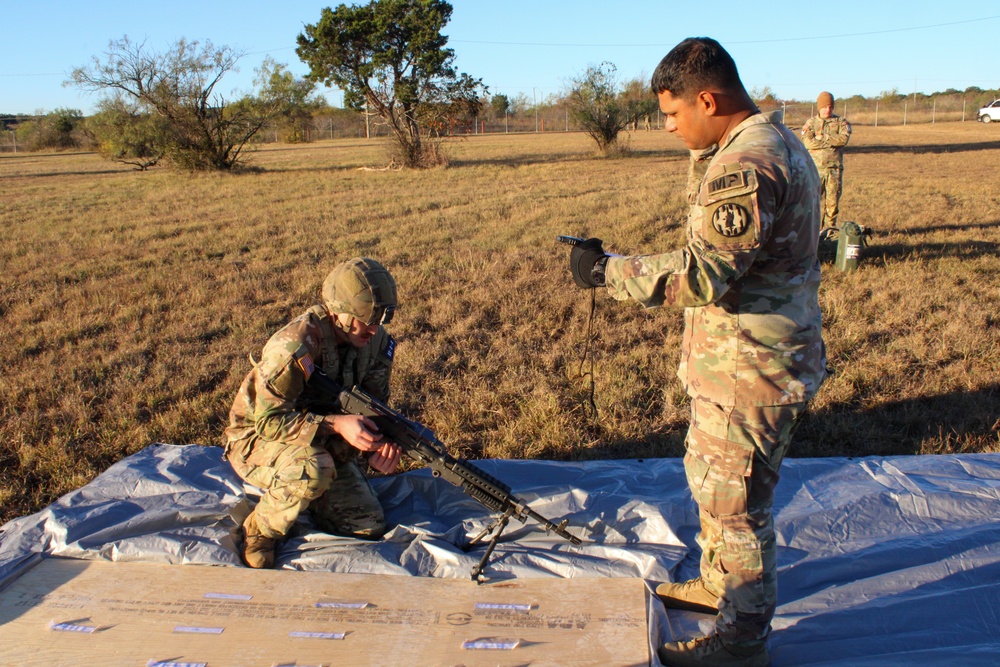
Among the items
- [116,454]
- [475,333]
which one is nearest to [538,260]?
[475,333]

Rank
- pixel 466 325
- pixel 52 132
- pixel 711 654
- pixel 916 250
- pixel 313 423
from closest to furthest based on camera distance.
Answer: pixel 711 654
pixel 313 423
pixel 466 325
pixel 916 250
pixel 52 132

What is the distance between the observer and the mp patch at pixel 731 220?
7.36 feet

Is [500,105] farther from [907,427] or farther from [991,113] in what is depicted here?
[907,427]

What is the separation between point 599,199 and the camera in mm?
15016

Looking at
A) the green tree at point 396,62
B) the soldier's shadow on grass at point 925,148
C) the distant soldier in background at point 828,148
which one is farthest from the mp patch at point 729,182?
the soldier's shadow on grass at point 925,148

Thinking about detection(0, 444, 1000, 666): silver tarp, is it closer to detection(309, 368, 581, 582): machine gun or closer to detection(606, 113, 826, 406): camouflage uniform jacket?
A: detection(309, 368, 581, 582): machine gun

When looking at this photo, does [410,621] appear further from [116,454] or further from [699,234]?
[116,454]

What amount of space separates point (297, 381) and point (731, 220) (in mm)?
2120

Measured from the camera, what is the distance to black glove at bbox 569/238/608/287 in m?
2.55

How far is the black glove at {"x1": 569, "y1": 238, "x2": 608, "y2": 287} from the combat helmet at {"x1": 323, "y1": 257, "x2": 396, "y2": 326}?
1.14 m

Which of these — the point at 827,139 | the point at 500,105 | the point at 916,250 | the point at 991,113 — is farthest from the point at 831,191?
the point at 500,105

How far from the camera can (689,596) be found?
10.2ft

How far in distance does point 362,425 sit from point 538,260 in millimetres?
6501

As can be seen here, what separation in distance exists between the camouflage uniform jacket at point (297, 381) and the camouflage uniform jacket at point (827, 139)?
9128mm
